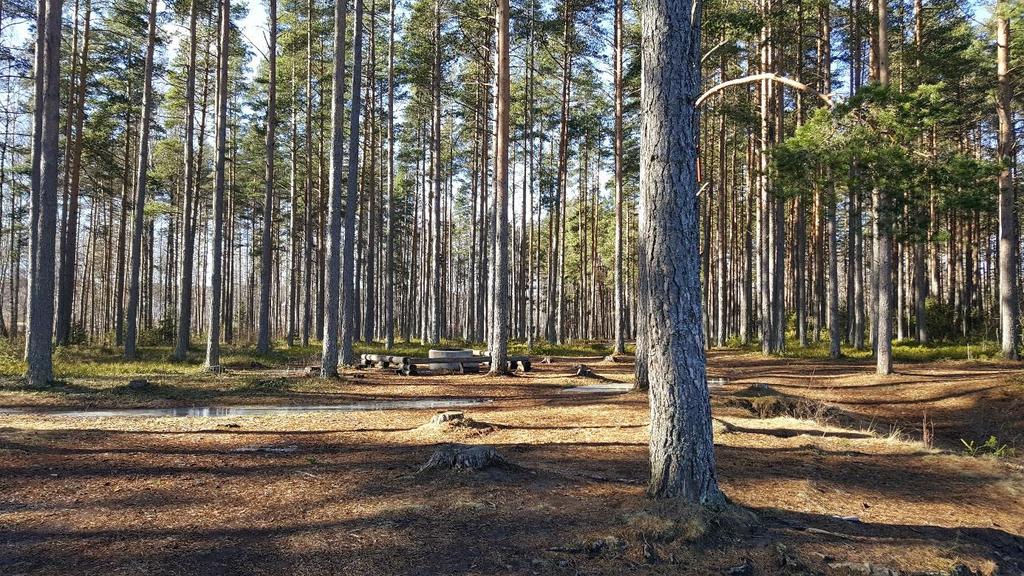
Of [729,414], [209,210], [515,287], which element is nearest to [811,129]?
[729,414]

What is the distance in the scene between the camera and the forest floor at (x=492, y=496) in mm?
3658

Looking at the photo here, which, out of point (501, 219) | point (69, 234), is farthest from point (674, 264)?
point (69, 234)

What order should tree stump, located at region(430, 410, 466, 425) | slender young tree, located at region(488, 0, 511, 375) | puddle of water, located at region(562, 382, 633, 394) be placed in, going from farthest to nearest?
slender young tree, located at region(488, 0, 511, 375), puddle of water, located at region(562, 382, 633, 394), tree stump, located at region(430, 410, 466, 425)

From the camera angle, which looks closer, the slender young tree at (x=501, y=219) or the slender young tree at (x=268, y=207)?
the slender young tree at (x=501, y=219)

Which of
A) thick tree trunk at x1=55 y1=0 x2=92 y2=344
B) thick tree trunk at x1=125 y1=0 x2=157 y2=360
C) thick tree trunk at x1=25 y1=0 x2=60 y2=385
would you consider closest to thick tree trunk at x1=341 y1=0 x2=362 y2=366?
thick tree trunk at x1=25 y1=0 x2=60 y2=385

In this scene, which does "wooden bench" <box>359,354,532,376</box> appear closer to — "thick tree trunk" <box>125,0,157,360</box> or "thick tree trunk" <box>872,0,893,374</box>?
"thick tree trunk" <box>125,0,157,360</box>

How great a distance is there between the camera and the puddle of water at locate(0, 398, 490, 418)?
378 inches

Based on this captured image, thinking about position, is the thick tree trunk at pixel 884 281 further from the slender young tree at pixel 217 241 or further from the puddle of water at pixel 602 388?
the slender young tree at pixel 217 241

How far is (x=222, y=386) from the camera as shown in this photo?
535 inches

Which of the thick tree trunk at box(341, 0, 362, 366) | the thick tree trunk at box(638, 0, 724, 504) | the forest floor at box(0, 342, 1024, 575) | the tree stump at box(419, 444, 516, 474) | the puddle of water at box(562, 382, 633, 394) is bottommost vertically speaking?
the puddle of water at box(562, 382, 633, 394)

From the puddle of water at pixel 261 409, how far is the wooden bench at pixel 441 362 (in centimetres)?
565

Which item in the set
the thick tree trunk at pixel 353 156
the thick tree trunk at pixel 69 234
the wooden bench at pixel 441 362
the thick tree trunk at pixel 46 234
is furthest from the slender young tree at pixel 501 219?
the thick tree trunk at pixel 69 234

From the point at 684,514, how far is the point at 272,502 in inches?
132

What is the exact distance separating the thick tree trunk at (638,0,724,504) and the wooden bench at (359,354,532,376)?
1416 cm
